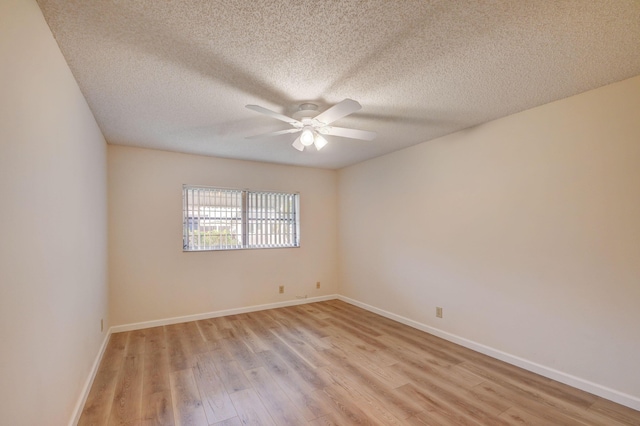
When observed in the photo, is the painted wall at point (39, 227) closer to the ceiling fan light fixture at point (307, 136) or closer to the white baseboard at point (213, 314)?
the white baseboard at point (213, 314)

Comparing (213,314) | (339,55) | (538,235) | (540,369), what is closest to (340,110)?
(339,55)

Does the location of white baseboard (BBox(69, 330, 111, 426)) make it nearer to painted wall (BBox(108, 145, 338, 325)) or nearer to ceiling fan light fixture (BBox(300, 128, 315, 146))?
painted wall (BBox(108, 145, 338, 325))

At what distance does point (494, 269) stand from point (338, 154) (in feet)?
7.95

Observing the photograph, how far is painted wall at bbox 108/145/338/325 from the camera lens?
3641 millimetres

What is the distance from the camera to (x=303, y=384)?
7.86 ft

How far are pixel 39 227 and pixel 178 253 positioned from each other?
8.86 ft

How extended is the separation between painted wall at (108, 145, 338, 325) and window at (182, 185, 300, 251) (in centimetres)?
10

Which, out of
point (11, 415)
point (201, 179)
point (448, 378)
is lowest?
point (448, 378)

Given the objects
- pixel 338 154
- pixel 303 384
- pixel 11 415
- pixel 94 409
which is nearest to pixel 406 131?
pixel 338 154

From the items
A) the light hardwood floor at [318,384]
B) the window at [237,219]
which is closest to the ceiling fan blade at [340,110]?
the light hardwood floor at [318,384]

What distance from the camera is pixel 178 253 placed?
3.96 metres

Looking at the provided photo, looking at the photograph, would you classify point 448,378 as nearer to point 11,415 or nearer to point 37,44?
point 11,415

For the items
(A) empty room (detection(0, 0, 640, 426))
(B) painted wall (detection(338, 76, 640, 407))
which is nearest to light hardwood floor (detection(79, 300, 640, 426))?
(A) empty room (detection(0, 0, 640, 426))

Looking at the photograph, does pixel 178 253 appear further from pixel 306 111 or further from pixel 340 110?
pixel 340 110
